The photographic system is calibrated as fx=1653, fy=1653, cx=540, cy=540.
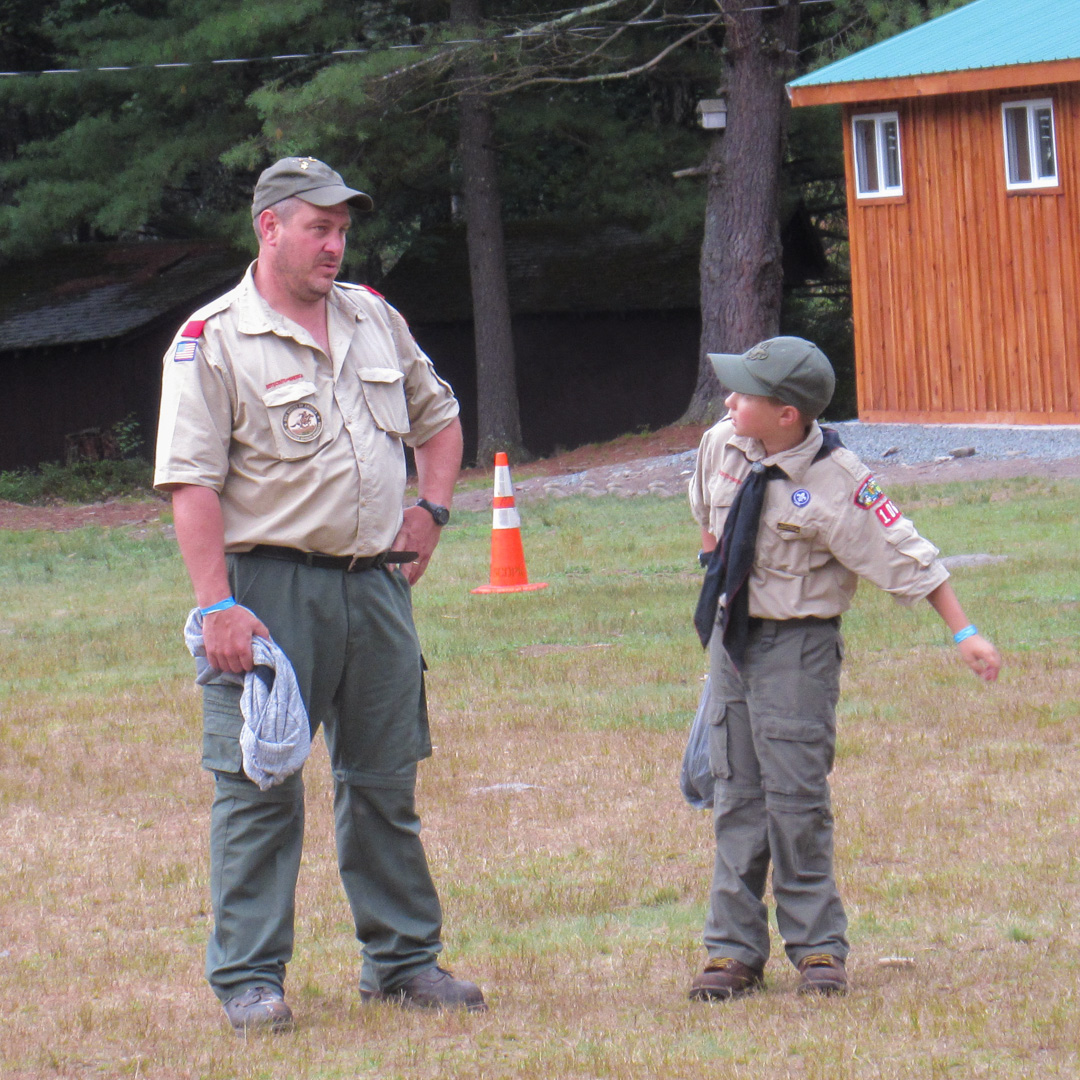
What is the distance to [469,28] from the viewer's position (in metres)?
23.2

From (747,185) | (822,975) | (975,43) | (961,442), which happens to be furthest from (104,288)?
(822,975)

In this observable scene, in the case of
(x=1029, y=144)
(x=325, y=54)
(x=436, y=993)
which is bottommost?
(x=436, y=993)

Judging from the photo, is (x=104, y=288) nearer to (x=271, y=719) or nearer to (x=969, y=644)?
(x=271, y=719)

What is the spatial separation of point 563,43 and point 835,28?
174 inches

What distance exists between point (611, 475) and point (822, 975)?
15403mm

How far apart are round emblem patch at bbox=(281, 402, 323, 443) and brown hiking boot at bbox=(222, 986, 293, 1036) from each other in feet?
4.43

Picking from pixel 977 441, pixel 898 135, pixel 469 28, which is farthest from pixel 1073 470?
pixel 469 28

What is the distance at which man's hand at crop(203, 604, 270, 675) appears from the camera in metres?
3.90

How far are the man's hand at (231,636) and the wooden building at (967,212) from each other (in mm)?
15765

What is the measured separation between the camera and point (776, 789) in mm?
4117

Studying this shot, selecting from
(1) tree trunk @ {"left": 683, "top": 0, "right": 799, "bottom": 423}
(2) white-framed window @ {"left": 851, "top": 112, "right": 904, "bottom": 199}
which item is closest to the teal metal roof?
(2) white-framed window @ {"left": 851, "top": 112, "right": 904, "bottom": 199}

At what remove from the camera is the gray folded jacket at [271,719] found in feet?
12.8

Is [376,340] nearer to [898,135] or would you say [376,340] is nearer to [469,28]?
[898,135]

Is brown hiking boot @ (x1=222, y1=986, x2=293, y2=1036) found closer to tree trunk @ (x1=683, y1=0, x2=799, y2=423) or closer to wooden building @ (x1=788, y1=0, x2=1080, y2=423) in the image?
wooden building @ (x1=788, y1=0, x2=1080, y2=423)
